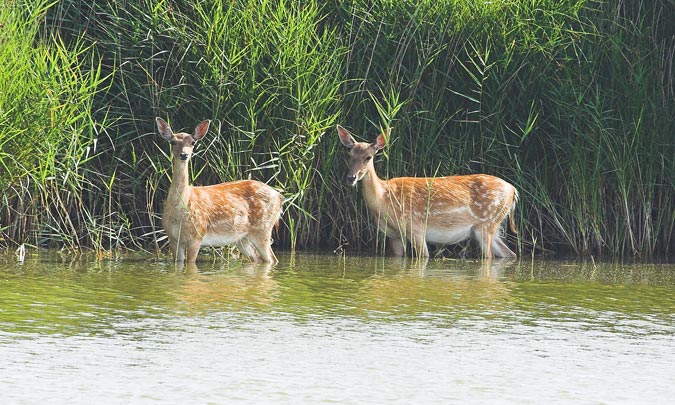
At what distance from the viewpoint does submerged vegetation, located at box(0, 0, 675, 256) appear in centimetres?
1125

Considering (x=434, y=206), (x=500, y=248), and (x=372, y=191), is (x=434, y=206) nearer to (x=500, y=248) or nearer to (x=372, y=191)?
(x=372, y=191)

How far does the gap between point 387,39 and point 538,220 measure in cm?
213

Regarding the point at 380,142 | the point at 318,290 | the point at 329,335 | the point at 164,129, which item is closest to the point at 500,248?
the point at 380,142

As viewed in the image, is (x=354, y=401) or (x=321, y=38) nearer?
(x=354, y=401)

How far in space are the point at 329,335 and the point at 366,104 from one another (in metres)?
5.53

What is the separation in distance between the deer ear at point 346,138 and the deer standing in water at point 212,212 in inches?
32.0

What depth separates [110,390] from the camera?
17.0 ft

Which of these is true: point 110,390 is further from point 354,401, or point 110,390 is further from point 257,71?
point 257,71

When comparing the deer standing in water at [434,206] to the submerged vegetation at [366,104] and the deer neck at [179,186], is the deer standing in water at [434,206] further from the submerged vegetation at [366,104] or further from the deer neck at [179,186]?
the deer neck at [179,186]

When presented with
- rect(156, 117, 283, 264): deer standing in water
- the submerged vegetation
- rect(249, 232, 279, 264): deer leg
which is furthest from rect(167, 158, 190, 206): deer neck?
rect(249, 232, 279, 264): deer leg

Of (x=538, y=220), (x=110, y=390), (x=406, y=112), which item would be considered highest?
(x=406, y=112)

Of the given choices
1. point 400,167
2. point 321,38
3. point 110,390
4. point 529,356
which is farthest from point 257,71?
point 110,390

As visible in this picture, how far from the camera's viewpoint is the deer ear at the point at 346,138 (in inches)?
442

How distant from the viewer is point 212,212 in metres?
10.4
